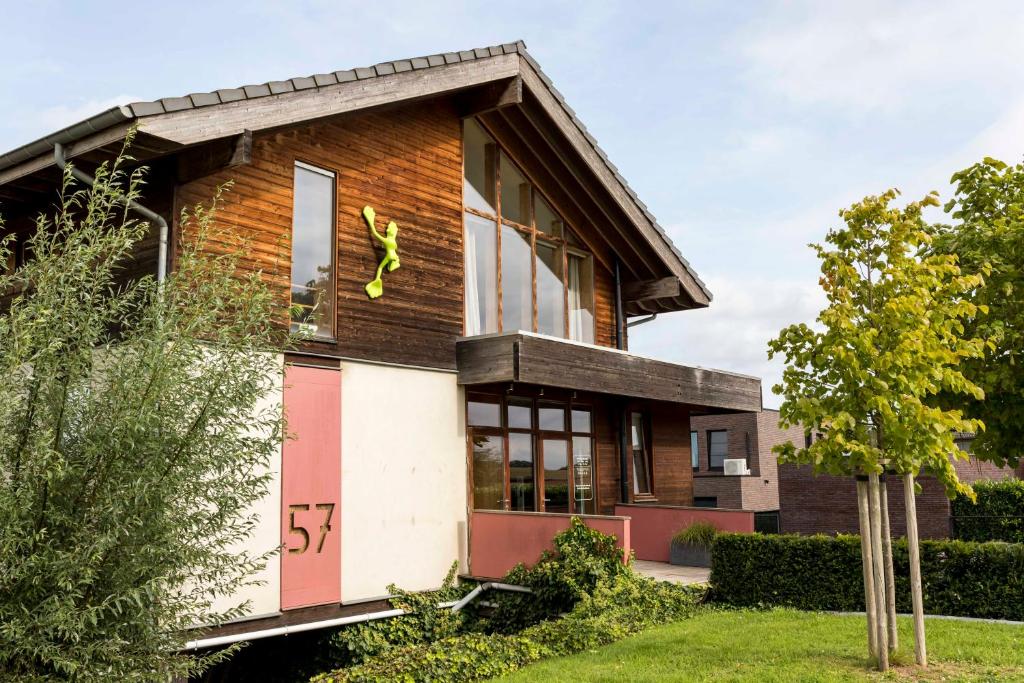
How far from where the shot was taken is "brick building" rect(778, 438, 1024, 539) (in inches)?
824

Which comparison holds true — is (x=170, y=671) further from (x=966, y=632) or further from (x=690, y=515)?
(x=690, y=515)

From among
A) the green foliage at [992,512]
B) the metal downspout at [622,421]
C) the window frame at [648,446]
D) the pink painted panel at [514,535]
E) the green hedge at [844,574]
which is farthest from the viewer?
the green foliage at [992,512]

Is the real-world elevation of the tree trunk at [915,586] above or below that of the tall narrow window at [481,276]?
below

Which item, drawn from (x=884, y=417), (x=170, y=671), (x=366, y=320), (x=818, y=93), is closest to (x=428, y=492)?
(x=366, y=320)

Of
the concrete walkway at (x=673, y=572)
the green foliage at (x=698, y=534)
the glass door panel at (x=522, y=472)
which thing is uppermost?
the glass door panel at (x=522, y=472)

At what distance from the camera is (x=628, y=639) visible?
35.0ft

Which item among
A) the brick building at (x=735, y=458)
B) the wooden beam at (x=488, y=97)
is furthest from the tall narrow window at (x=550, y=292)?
the brick building at (x=735, y=458)

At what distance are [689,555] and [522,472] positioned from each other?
12.1ft

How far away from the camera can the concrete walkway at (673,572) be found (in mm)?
13898

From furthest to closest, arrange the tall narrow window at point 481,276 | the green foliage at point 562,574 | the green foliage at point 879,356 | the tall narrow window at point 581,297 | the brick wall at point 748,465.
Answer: the brick wall at point 748,465, the tall narrow window at point 581,297, the tall narrow window at point 481,276, the green foliage at point 562,574, the green foliage at point 879,356

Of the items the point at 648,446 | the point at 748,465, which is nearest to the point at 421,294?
the point at 648,446

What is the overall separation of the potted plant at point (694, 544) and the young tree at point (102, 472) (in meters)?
9.92

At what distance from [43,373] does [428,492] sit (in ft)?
21.0

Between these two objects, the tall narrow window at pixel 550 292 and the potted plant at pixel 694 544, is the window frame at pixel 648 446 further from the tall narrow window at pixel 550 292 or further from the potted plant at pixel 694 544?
the tall narrow window at pixel 550 292
